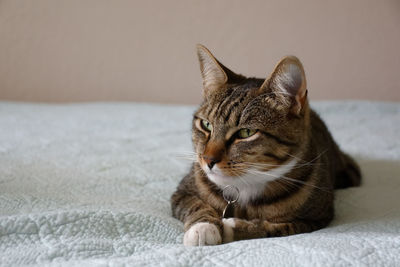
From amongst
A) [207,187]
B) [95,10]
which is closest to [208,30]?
[95,10]

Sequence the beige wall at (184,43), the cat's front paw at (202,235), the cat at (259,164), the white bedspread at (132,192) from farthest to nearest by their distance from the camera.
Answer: the beige wall at (184,43)
the cat at (259,164)
the cat's front paw at (202,235)
the white bedspread at (132,192)

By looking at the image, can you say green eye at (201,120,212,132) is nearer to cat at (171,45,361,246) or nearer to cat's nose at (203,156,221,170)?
cat at (171,45,361,246)

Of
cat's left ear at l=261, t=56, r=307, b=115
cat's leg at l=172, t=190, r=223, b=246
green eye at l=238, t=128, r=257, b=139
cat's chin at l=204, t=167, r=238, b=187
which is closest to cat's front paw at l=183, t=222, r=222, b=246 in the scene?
cat's leg at l=172, t=190, r=223, b=246

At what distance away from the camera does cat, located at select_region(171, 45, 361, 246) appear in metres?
0.91

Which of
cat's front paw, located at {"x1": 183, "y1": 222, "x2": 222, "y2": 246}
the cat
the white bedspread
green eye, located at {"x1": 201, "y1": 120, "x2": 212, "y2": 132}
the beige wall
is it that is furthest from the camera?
the beige wall

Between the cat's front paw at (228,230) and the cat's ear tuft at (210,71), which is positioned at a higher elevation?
the cat's ear tuft at (210,71)

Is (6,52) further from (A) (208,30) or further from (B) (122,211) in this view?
(B) (122,211)

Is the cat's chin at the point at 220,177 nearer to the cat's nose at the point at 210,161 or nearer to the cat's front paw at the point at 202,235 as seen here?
the cat's nose at the point at 210,161

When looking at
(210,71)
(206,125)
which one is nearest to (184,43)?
(210,71)

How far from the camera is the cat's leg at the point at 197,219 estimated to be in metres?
0.82

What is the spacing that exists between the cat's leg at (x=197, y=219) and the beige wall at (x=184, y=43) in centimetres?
190

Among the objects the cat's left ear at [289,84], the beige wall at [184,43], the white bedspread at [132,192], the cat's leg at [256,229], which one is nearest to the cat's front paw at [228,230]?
the cat's leg at [256,229]

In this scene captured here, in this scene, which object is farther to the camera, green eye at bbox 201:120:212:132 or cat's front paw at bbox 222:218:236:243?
green eye at bbox 201:120:212:132

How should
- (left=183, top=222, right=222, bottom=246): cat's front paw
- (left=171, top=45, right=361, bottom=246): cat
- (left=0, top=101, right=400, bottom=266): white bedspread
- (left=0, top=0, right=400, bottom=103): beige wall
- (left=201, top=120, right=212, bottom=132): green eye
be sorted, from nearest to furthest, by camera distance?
(left=0, top=101, right=400, bottom=266): white bedspread
(left=183, top=222, right=222, bottom=246): cat's front paw
(left=171, top=45, right=361, bottom=246): cat
(left=201, top=120, right=212, bottom=132): green eye
(left=0, top=0, right=400, bottom=103): beige wall
